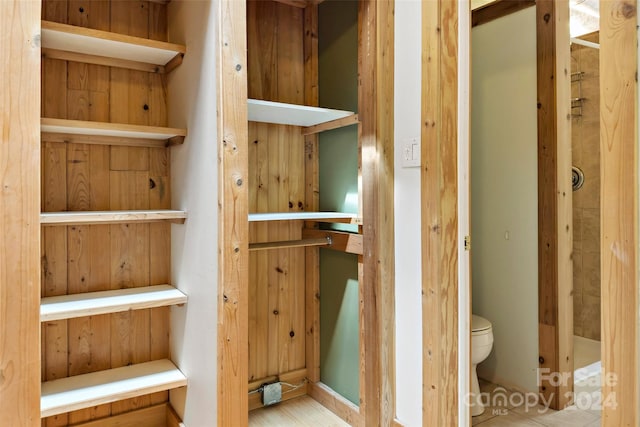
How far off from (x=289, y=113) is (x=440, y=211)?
912 mm

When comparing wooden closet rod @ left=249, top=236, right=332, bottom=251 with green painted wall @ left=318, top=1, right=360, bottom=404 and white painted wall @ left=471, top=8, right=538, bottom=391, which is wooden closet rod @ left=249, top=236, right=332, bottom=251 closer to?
green painted wall @ left=318, top=1, right=360, bottom=404

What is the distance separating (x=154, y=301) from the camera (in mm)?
1865

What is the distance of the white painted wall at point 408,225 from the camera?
1881 mm

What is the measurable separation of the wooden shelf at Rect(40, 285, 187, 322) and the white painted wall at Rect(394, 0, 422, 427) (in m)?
0.98

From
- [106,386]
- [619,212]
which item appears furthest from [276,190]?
[619,212]

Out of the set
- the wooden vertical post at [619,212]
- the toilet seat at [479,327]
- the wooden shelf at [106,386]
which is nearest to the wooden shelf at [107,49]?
the wooden shelf at [106,386]

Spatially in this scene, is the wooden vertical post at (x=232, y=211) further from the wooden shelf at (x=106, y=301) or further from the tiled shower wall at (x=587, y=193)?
the tiled shower wall at (x=587, y=193)

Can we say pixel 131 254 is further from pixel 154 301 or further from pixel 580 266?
pixel 580 266

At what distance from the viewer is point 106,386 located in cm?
186

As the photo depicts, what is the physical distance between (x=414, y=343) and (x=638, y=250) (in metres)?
0.93

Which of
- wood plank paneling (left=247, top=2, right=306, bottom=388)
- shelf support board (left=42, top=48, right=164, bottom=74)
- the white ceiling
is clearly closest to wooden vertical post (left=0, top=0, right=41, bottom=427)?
shelf support board (left=42, top=48, right=164, bottom=74)

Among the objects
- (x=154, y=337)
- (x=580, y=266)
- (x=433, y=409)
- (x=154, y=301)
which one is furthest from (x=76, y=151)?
(x=580, y=266)

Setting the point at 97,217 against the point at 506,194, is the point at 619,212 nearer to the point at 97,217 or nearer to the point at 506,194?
the point at 506,194

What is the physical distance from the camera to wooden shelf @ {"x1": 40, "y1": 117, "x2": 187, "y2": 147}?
172cm
